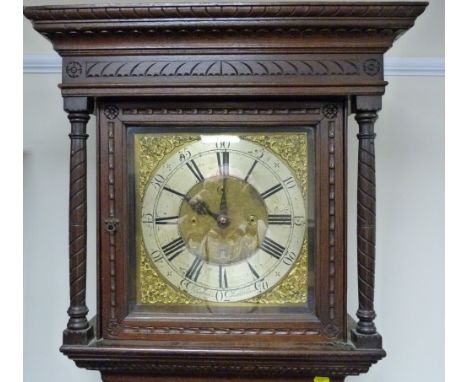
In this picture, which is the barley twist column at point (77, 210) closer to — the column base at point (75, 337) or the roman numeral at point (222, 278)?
the column base at point (75, 337)

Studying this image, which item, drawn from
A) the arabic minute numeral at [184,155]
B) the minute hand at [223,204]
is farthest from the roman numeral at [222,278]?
the arabic minute numeral at [184,155]

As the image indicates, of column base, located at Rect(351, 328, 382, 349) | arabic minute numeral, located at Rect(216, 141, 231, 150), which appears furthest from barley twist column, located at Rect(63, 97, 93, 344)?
column base, located at Rect(351, 328, 382, 349)

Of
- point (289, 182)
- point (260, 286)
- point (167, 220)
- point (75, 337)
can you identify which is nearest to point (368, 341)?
point (260, 286)

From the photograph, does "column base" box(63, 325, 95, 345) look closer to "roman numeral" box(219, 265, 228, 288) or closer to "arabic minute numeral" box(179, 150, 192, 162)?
"roman numeral" box(219, 265, 228, 288)

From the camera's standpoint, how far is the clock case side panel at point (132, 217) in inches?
31.9

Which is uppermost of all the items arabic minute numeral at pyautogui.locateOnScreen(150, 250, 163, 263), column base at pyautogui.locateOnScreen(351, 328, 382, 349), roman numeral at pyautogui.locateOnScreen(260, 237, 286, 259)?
roman numeral at pyautogui.locateOnScreen(260, 237, 286, 259)

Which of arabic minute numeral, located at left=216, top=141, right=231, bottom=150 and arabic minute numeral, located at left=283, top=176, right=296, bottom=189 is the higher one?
arabic minute numeral, located at left=216, top=141, right=231, bottom=150

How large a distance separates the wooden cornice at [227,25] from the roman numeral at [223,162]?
192 mm

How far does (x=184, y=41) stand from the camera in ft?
2.58

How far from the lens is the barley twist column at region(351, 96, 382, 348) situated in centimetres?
79

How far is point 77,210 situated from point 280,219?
38 cm

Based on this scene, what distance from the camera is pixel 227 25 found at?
2.49 feet

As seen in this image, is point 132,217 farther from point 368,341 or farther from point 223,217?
point 368,341

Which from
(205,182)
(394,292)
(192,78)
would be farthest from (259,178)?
(394,292)
